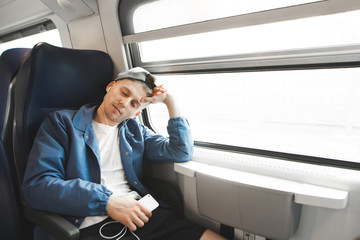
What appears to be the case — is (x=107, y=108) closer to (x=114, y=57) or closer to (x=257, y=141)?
(x=114, y=57)

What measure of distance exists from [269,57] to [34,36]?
2885 millimetres

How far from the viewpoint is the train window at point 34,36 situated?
8.28 ft

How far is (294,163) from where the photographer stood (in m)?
1.43

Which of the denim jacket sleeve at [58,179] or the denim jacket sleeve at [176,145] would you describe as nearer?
the denim jacket sleeve at [58,179]

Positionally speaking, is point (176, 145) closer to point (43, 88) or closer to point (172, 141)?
point (172, 141)

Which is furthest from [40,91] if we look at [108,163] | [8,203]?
[8,203]

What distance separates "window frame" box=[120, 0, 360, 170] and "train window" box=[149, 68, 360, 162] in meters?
0.06

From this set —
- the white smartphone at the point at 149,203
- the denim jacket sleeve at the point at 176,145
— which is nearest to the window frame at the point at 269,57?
the denim jacket sleeve at the point at 176,145

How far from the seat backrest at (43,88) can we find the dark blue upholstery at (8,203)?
0.08m

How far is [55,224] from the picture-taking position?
1099 mm

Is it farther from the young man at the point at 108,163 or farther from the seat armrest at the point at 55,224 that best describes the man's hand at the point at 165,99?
the seat armrest at the point at 55,224

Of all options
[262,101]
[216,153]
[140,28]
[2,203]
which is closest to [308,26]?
[262,101]

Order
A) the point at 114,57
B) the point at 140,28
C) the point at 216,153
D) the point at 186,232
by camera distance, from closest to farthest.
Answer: the point at 186,232
the point at 216,153
the point at 140,28
the point at 114,57

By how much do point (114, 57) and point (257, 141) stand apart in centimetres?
142
